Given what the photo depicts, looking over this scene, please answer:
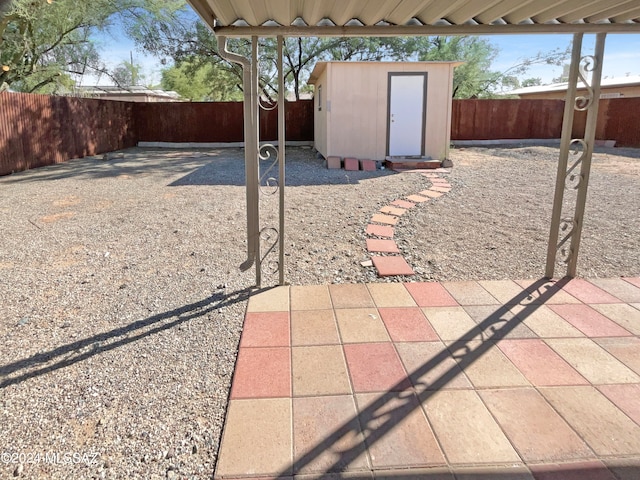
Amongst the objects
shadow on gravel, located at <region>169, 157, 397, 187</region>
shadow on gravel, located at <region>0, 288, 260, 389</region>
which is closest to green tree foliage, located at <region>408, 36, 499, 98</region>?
shadow on gravel, located at <region>169, 157, 397, 187</region>

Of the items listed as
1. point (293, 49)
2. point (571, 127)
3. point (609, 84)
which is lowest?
point (571, 127)

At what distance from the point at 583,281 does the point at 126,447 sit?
3.23 m

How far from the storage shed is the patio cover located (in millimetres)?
7147

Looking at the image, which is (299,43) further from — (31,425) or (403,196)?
(31,425)

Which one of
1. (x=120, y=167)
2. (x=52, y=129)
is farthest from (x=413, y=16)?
(x=52, y=129)

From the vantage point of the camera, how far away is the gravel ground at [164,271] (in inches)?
70.0

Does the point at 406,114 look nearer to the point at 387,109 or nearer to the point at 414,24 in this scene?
the point at 387,109

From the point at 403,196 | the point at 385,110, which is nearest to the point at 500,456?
the point at 403,196

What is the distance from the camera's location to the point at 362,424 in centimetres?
179

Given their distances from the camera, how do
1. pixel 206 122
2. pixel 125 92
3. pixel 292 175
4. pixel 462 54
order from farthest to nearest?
pixel 125 92, pixel 462 54, pixel 206 122, pixel 292 175

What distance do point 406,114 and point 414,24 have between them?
749cm

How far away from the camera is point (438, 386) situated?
2.05 metres

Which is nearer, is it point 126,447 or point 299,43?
point 126,447

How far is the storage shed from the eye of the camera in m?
9.73
